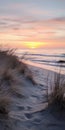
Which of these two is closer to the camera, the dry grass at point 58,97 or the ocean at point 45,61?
the dry grass at point 58,97

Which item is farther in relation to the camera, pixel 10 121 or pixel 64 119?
pixel 64 119

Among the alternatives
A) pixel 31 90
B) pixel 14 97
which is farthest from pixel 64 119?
pixel 31 90

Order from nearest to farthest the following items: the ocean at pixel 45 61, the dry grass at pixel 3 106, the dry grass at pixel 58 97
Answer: the dry grass at pixel 3 106 < the dry grass at pixel 58 97 < the ocean at pixel 45 61

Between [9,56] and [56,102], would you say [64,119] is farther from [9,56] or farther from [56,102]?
[9,56]

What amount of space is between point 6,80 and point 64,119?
7.99 feet

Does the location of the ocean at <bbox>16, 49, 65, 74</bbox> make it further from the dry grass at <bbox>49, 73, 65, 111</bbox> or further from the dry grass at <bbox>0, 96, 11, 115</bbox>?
the dry grass at <bbox>0, 96, 11, 115</bbox>

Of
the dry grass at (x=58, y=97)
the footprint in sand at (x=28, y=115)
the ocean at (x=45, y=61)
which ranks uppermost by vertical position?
the dry grass at (x=58, y=97)

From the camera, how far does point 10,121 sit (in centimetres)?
448

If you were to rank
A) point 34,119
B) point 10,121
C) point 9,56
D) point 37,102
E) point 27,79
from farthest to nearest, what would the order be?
1. point 9,56
2. point 27,79
3. point 37,102
4. point 34,119
5. point 10,121

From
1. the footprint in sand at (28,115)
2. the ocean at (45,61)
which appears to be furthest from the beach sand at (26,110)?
the ocean at (45,61)

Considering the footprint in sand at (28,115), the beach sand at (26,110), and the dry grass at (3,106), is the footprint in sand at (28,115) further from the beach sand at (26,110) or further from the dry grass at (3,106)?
the dry grass at (3,106)

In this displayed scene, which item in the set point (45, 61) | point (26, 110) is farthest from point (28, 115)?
point (45, 61)

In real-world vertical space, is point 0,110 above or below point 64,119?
above

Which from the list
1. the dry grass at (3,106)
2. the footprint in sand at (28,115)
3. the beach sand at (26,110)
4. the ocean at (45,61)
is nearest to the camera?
the beach sand at (26,110)
